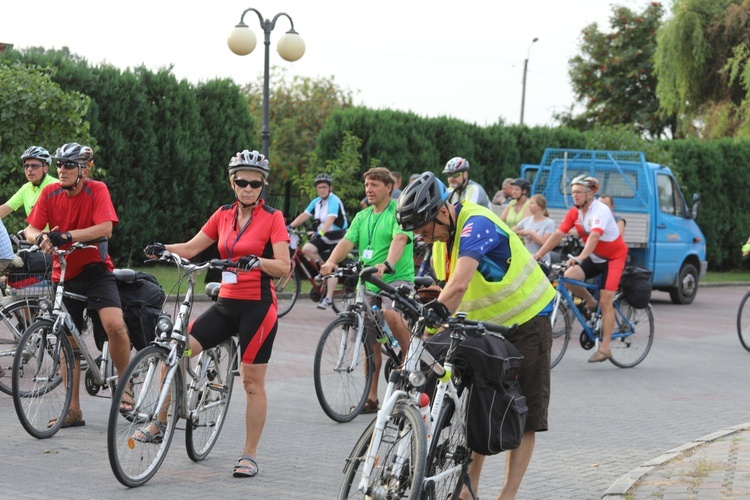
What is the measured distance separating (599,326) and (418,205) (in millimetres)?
7379

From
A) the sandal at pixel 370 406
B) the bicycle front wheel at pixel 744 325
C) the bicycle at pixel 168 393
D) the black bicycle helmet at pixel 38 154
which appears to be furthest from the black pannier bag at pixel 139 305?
the bicycle front wheel at pixel 744 325

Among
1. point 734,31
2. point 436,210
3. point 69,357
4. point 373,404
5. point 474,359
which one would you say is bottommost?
point 373,404

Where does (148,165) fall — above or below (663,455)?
above

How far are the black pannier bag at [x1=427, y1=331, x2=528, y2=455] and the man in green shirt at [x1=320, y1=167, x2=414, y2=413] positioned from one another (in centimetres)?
352

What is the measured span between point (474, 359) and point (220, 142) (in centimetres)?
1766

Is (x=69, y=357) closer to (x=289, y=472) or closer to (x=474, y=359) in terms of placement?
(x=289, y=472)

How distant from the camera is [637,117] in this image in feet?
169

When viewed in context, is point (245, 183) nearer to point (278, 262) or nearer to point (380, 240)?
point (278, 262)

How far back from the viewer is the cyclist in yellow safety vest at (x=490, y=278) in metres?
4.90

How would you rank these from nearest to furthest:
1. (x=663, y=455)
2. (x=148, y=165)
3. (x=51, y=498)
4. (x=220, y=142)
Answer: (x=51, y=498) → (x=663, y=455) → (x=148, y=165) → (x=220, y=142)

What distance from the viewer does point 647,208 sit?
1830cm

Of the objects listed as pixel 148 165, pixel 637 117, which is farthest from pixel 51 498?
pixel 637 117

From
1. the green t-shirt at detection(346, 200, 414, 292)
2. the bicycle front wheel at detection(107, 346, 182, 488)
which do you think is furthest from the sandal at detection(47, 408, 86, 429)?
the green t-shirt at detection(346, 200, 414, 292)

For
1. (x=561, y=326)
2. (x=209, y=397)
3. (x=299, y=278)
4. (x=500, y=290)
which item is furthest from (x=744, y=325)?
(x=500, y=290)
